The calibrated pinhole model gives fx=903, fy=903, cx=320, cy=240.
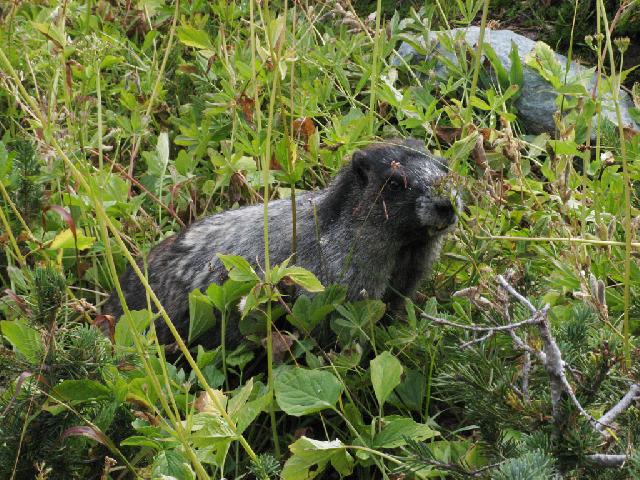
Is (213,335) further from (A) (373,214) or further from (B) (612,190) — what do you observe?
(B) (612,190)

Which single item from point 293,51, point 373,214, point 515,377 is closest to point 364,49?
point 373,214

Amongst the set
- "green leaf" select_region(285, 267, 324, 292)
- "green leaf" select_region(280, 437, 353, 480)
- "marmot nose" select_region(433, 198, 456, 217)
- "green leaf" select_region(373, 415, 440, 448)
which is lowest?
"green leaf" select_region(373, 415, 440, 448)

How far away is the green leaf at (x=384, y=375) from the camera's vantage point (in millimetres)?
2830

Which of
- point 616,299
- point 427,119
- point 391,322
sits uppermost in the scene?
point 427,119

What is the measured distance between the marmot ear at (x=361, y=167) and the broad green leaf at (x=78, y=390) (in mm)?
1626

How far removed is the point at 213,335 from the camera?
3752 mm

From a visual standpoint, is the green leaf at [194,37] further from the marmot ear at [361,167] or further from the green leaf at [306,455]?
the green leaf at [306,455]

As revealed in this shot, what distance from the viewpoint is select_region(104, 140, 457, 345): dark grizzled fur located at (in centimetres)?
374

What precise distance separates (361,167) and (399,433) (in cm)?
144

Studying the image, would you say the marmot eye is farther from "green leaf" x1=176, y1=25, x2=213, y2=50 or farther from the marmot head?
"green leaf" x1=176, y1=25, x2=213, y2=50

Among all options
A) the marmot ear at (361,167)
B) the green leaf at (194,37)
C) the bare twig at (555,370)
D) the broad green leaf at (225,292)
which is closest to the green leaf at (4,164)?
the green leaf at (194,37)

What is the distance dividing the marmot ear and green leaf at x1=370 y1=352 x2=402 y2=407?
1.18 meters

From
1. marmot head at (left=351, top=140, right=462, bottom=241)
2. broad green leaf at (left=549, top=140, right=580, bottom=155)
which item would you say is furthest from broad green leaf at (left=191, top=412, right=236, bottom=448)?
broad green leaf at (left=549, top=140, right=580, bottom=155)

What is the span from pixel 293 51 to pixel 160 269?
191 cm
